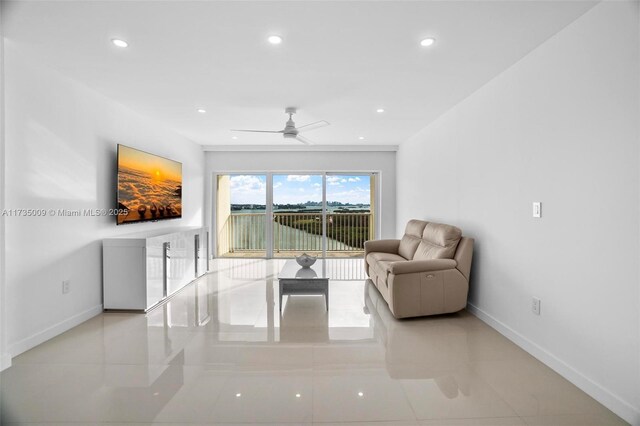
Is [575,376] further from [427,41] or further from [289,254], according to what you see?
[289,254]

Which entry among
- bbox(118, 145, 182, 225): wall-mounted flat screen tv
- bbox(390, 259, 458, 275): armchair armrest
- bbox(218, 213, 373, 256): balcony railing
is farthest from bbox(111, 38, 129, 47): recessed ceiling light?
bbox(218, 213, 373, 256): balcony railing

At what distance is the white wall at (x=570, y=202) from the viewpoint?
5.76ft

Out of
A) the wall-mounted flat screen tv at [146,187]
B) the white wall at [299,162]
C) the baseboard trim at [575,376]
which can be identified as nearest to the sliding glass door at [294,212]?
the white wall at [299,162]

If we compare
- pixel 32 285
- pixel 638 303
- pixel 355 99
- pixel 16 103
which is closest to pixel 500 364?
pixel 638 303

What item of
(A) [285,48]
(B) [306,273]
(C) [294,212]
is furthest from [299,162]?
(A) [285,48]

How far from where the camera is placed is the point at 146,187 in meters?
4.14

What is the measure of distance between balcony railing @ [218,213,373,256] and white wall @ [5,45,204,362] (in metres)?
3.10

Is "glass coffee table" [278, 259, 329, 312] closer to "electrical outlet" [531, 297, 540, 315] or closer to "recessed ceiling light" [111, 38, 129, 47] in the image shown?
"electrical outlet" [531, 297, 540, 315]

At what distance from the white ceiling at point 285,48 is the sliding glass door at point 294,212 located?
2.86 m

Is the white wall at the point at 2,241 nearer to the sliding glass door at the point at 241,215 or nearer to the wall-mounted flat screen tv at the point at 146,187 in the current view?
the wall-mounted flat screen tv at the point at 146,187

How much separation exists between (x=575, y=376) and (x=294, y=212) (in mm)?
5264

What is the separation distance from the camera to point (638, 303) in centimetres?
168

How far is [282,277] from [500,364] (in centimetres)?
207

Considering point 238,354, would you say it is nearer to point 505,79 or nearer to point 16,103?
point 16,103
